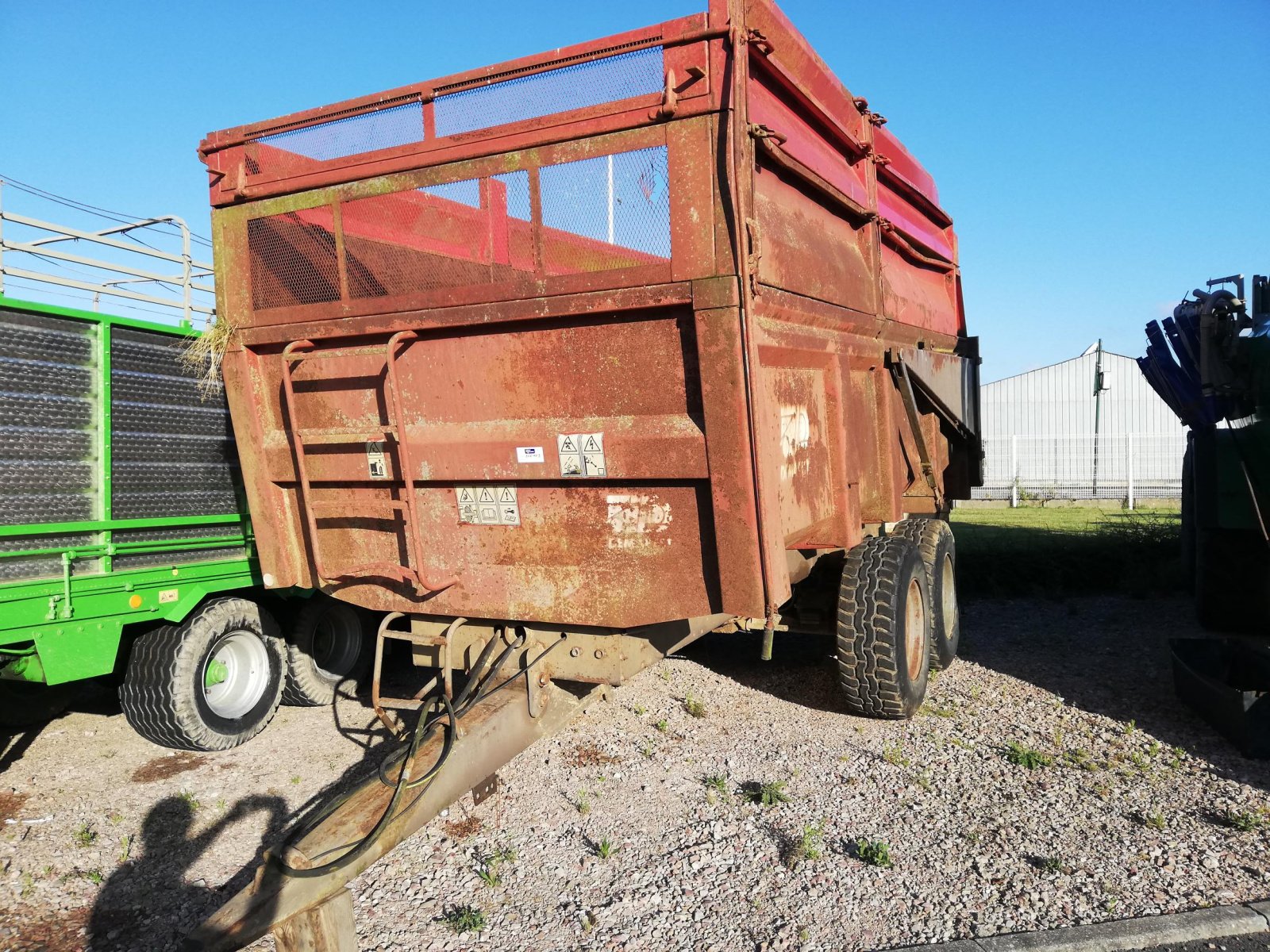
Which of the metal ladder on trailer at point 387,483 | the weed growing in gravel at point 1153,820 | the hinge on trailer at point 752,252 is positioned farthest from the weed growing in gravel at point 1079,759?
the metal ladder on trailer at point 387,483

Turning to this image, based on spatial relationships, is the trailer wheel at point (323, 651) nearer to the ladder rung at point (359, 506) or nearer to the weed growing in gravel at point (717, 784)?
the ladder rung at point (359, 506)

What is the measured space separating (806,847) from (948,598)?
3.25 meters

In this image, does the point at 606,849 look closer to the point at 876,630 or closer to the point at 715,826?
the point at 715,826

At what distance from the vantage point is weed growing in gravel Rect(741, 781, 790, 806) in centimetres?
417

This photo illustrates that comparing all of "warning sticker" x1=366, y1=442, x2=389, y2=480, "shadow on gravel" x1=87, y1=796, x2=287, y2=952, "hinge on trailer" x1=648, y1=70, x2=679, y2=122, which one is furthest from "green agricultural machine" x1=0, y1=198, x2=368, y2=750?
"hinge on trailer" x1=648, y1=70, x2=679, y2=122

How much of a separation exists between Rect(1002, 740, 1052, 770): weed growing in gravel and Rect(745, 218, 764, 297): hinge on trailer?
2806mm

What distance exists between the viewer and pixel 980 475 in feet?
26.3

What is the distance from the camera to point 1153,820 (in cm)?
387

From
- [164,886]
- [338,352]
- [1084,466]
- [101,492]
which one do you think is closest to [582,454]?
[338,352]

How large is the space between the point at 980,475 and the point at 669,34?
571 cm

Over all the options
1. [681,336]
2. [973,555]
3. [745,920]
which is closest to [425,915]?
[745,920]

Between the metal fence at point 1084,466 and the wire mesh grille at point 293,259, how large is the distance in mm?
19175

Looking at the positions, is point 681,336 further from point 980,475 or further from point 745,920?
point 980,475

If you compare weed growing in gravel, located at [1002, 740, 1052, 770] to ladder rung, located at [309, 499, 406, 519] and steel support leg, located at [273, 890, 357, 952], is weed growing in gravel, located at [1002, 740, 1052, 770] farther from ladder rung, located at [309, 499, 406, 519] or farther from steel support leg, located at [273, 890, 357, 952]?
steel support leg, located at [273, 890, 357, 952]
